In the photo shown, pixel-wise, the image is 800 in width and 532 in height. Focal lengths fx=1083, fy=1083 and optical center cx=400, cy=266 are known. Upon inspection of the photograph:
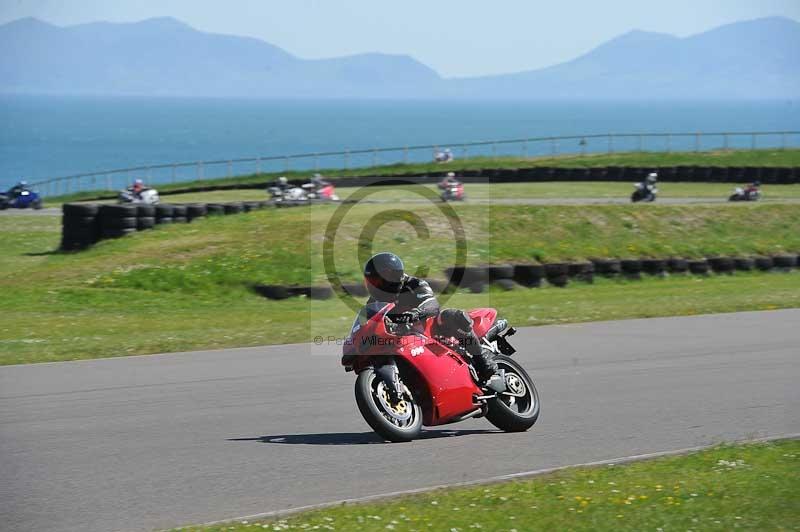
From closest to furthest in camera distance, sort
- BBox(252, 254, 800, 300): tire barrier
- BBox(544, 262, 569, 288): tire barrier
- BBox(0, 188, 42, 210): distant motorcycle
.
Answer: BBox(252, 254, 800, 300): tire barrier → BBox(544, 262, 569, 288): tire barrier → BBox(0, 188, 42, 210): distant motorcycle

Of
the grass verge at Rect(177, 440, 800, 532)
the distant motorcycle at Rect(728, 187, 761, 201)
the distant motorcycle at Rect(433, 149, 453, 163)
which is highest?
the distant motorcycle at Rect(433, 149, 453, 163)

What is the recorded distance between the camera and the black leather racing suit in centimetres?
855

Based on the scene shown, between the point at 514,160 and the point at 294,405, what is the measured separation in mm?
43628

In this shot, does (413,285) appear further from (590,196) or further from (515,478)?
(590,196)

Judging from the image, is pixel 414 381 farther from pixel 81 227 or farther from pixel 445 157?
pixel 445 157

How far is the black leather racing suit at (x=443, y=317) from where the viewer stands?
855 centimetres

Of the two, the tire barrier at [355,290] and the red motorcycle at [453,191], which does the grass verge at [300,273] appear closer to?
the tire barrier at [355,290]

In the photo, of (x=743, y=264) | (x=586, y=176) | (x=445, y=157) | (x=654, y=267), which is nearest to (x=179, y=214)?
(x=654, y=267)

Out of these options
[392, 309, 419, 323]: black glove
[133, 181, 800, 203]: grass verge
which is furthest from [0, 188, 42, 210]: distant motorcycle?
[392, 309, 419, 323]: black glove

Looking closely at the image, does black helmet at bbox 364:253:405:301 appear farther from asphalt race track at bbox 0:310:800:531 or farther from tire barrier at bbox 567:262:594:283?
tire barrier at bbox 567:262:594:283

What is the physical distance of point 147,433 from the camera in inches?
341

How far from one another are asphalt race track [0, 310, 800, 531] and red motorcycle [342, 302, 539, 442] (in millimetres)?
186

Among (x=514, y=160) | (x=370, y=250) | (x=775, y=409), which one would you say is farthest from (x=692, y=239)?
(x=514, y=160)

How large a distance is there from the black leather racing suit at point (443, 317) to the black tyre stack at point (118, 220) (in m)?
18.1
